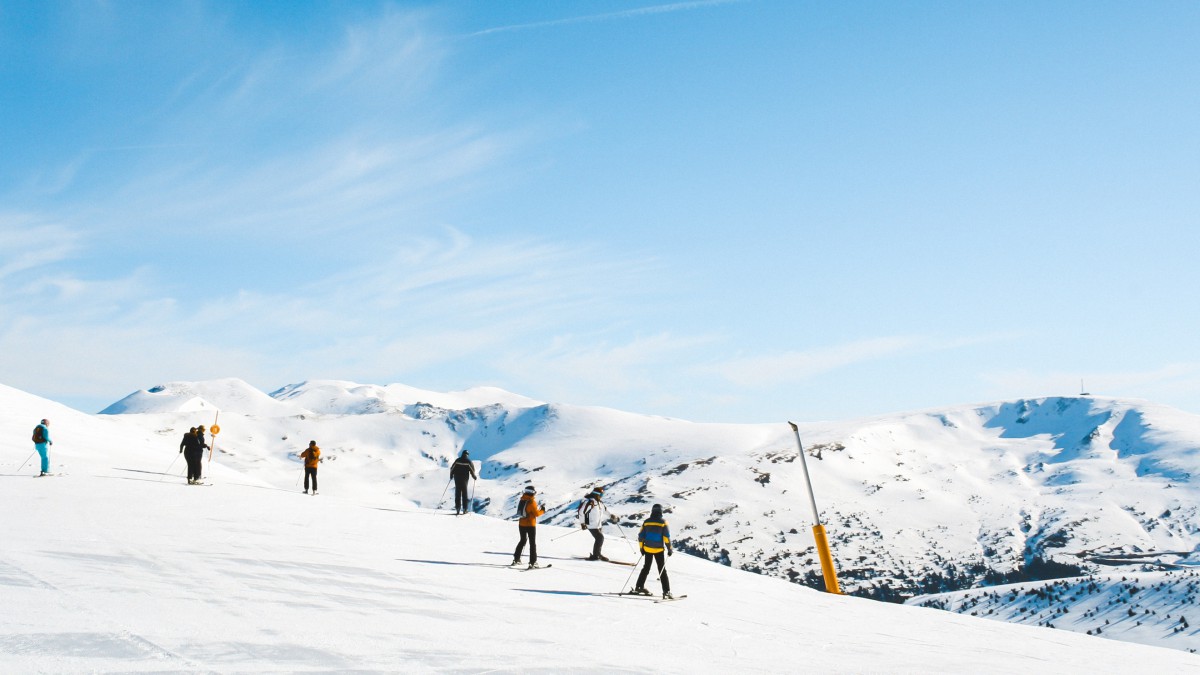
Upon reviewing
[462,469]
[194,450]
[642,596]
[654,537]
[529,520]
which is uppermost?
[194,450]

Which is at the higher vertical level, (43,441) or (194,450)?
(43,441)

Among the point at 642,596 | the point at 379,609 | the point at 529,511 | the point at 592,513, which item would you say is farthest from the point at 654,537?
the point at 379,609

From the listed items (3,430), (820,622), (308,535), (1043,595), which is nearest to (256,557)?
(308,535)

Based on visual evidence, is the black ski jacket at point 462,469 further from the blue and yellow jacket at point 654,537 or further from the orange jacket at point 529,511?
the blue and yellow jacket at point 654,537

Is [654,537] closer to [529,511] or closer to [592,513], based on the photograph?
[529,511]

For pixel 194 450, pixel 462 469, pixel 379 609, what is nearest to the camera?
pixel 379 609

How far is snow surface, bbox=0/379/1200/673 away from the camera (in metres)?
11.6

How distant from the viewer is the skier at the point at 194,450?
3297cm

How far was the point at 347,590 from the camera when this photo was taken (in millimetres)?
17141

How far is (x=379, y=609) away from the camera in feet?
50.6

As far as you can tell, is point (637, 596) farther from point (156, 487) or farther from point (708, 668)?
point (156, 487)

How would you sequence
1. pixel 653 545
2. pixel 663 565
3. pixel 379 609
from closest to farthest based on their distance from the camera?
pixel 379 609, pixel 663 565, pixel 653 545

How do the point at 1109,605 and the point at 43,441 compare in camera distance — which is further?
the point at 1109,605

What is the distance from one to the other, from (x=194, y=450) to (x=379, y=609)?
21.4 m
